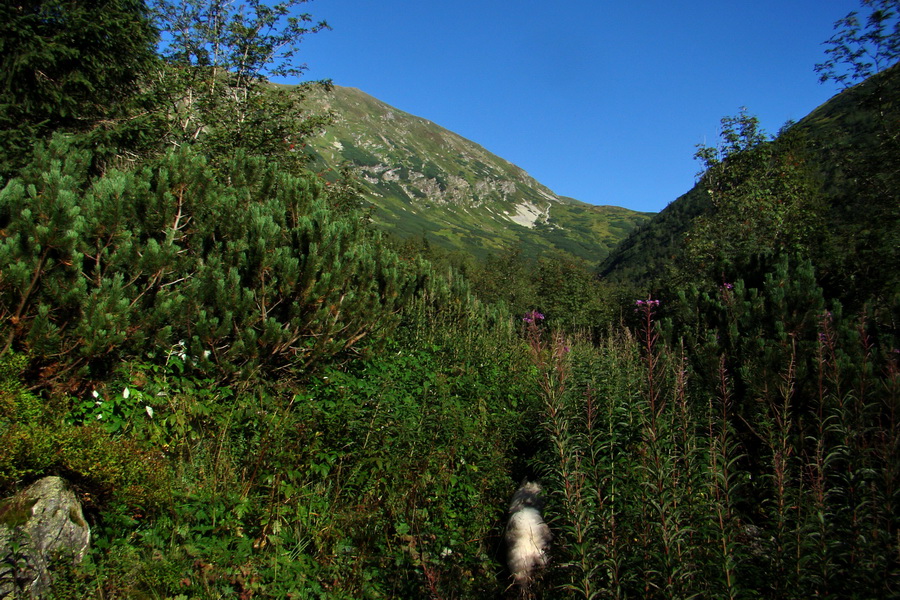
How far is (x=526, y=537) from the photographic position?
420cm

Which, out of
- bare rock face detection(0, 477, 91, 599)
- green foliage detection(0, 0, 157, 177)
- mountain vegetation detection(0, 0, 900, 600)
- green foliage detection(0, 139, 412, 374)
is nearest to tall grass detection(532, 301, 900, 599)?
mountain vegetation detection(0, 0, 900, 600)

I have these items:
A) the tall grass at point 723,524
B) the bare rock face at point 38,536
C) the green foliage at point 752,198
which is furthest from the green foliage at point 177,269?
the green foliage at point 752,198

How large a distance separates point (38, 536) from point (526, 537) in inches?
138

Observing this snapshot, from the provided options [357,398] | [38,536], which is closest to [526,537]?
[357,398]

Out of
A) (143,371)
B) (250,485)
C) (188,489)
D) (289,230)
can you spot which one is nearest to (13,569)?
(188,489)

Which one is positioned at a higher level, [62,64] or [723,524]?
[62,64]

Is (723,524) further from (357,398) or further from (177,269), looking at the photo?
(177,269)

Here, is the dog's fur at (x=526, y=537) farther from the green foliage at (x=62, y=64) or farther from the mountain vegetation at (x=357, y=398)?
the green foliage at (x=62, y=64)

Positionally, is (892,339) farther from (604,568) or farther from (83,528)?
(83,528)

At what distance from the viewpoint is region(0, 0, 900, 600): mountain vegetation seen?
8.96 ft

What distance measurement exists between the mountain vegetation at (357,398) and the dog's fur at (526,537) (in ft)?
0.53

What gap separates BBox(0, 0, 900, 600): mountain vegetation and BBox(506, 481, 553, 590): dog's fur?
16 cm

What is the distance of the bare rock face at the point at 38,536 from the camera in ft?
8.94

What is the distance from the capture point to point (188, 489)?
12.5ft
